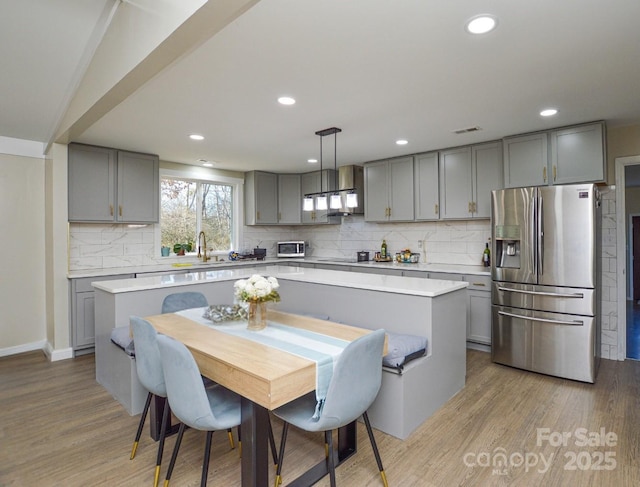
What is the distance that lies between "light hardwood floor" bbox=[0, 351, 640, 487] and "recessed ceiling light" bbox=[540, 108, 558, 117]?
7.85 ft

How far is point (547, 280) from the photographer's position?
3.42m

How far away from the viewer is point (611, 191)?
149 inches

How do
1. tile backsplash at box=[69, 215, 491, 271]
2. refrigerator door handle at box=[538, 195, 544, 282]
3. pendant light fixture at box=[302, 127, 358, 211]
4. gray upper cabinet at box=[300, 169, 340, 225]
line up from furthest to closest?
gray upper cabinet at box=[300, 169, 340, 225], tile backsplash at box=[69, 215, 491, 271], refrigerator door handle at box=[538, 195, 544, 282], pendant light fixture at box=[302, 127, 358, 211]

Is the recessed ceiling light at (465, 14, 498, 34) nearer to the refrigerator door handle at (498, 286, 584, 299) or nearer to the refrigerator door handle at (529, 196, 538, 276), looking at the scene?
the refrigerator door handle at (529, 196, 538, 276)

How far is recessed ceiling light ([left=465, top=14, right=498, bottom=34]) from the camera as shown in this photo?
73.0 inches

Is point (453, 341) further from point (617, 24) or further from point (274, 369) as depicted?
point (617, 24)

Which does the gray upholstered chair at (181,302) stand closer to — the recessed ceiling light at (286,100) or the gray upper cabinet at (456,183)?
the recessed ceiling light at (286,100)

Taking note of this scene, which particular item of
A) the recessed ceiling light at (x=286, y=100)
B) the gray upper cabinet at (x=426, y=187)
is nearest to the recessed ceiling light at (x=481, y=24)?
the recessed ceiling light at (x=286, y=100)

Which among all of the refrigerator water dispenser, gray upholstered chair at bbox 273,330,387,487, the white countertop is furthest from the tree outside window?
gray upholstered chair at bbox 273,330,387,487

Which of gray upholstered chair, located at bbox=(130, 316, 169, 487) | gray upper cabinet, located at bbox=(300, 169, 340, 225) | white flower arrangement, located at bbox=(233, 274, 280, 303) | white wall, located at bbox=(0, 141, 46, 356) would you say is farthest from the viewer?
gray upper cabinet, located at bbox=(300, 169, 340, 225)

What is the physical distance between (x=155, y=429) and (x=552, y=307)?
11.2 feet

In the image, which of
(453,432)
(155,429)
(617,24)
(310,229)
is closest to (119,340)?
(155,429)

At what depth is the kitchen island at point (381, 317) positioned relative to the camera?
2.49m

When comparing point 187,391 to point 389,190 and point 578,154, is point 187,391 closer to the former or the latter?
point 578,154
